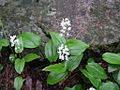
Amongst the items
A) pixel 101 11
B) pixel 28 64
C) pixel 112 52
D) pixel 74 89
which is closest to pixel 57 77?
pixel 74 89

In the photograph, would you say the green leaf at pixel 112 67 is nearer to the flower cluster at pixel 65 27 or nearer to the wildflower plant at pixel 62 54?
the wildflower plant at pixel 62 54

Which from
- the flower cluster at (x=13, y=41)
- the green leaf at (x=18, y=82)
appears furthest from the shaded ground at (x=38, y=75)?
the flower cluster at (x=13, y=41)

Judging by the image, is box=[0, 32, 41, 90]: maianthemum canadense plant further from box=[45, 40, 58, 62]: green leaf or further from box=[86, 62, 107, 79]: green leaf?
box=[86, 62, 107, 79]: green leaf

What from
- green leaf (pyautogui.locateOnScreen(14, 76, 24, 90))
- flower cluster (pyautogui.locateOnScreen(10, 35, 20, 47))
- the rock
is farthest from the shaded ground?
flower cluster (pyautogui.locateOnScreen(10, 35, 20, 47))

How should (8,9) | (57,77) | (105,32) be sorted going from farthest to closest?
(8,9) < (105,32) < (57,77)

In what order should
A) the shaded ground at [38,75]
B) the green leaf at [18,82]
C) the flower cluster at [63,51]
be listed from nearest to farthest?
the flower cluster at [63,51] → the green leaf at [18,82] → the shaded ground at [38,75]

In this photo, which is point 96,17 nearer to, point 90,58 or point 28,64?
point 90,58

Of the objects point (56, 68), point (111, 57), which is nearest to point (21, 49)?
point (56, 68)
